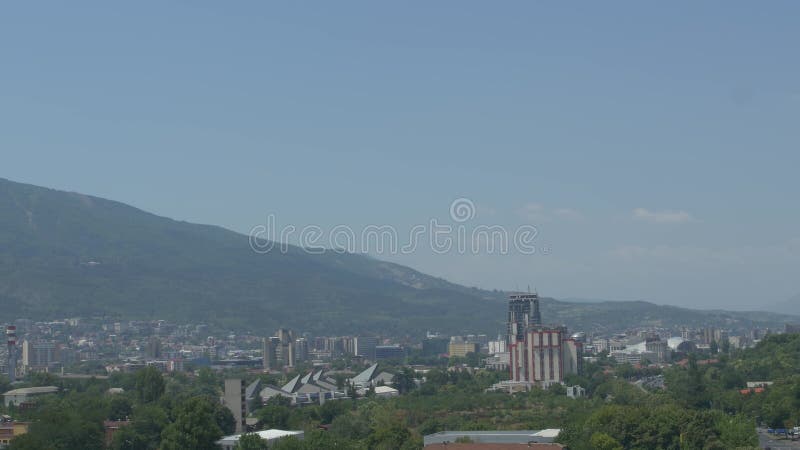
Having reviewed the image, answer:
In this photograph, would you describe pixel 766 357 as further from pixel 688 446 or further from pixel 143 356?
pixel 143 356

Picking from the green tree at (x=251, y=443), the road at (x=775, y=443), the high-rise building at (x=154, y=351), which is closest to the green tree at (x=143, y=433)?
the green tree at (x=251, y=443)

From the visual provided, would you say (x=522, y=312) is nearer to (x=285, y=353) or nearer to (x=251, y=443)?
(x=285, y=353)

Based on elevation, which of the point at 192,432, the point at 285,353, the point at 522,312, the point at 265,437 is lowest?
the point at 265,437

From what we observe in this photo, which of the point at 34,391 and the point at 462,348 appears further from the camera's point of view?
the point at 462,348

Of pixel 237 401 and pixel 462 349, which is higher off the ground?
pixel 462 349

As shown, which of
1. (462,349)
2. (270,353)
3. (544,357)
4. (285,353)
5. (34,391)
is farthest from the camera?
(462,349)

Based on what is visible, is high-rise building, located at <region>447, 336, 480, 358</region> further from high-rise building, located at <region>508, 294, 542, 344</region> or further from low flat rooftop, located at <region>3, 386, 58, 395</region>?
low flat rooftop, located at <region>3, 386, 58, 395</region>

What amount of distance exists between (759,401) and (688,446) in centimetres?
2532

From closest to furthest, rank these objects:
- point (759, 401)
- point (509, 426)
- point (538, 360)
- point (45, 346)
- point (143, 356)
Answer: point (509, 426), point (759, 401), point (538, 360), point (45, 346), point (143, 356)

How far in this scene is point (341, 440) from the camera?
5672 centimetres

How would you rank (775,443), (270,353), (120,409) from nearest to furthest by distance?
(775,443), (120,409), (270,353)

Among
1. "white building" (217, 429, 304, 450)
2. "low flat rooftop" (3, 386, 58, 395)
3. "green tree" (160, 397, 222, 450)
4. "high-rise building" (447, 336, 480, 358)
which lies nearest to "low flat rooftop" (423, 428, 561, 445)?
"white building" (217, 429, 304, 450)

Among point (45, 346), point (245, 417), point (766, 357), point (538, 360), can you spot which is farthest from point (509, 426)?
point (45, 346)

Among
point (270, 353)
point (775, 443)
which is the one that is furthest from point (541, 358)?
point (270, 353)
